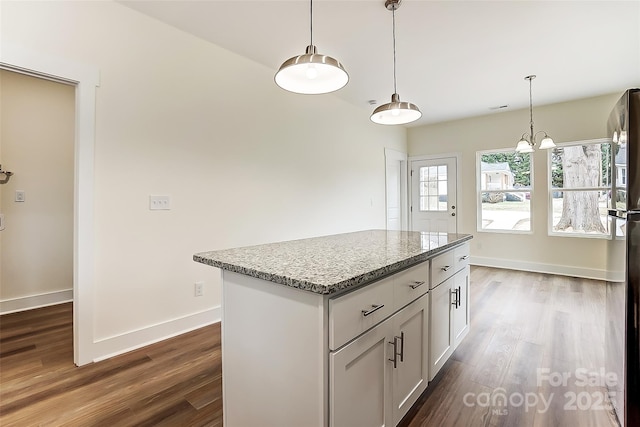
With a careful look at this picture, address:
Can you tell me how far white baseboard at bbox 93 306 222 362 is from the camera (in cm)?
217

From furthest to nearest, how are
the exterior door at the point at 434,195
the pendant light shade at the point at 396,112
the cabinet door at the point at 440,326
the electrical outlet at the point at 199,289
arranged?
the exterior door at the point at 434,195, the electrical outlet at the point at 199,289, the pendant light shade at the point at 396,112, the cabinet door at the point at 440,326

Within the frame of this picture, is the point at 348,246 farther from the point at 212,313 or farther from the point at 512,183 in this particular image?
the point at 512,183

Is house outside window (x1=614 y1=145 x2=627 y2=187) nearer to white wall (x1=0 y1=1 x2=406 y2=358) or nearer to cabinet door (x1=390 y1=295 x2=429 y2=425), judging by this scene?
cabinet door (x1=390 y1=295 x2=429 y2=425)

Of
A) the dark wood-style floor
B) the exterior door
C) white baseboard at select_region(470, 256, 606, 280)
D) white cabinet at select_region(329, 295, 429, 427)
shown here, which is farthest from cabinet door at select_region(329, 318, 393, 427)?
the exterior door

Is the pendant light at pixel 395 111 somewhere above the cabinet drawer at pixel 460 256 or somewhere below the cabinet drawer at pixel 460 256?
above

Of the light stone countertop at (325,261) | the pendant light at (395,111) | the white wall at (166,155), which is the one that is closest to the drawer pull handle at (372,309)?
the light stone countertop at (325,261)

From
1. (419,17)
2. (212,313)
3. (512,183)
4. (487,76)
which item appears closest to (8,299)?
(212,313)

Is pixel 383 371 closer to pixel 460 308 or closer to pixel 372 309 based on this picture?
pixel 372 309

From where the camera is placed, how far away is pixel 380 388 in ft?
4.18

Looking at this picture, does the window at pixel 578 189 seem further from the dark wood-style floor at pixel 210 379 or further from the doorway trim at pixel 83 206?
the doorway trim at pixel 83 206

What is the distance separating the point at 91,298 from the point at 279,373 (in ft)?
5.82

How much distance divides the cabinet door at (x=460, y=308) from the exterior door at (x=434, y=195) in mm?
3457

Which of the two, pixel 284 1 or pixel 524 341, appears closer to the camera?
pixel 284 1

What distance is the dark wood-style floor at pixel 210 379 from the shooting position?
1.58 metres
